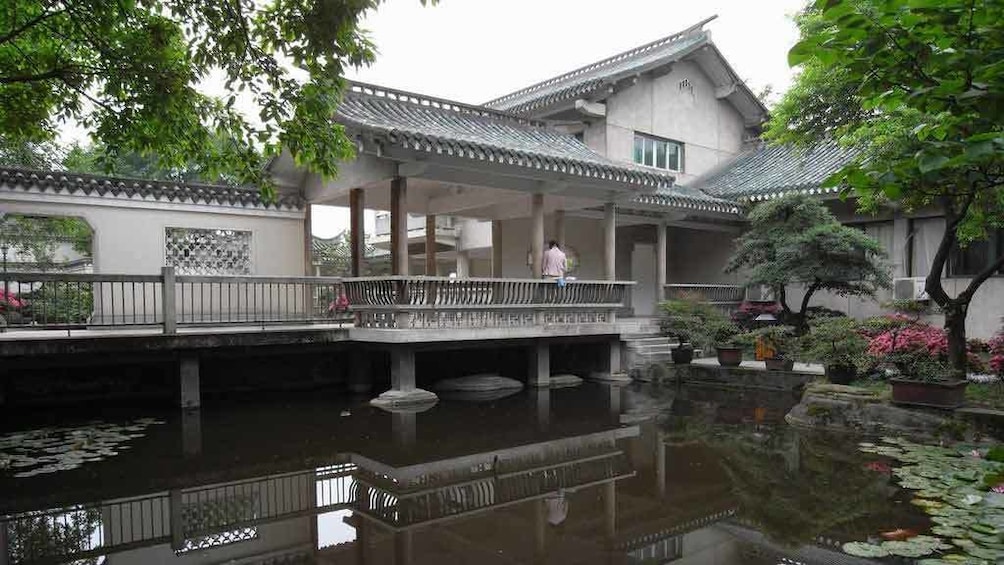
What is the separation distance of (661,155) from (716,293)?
396 cm

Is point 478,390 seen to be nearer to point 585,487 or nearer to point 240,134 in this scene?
point 585,487

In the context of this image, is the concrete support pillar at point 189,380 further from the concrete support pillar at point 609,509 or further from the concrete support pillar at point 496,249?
the concrete support pillar at point 496,249

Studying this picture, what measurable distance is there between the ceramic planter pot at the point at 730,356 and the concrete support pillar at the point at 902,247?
4.10 metres

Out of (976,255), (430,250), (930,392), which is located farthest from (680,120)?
(930,392)

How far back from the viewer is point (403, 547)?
3.92 metres

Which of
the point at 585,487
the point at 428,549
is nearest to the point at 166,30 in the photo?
the point at 428,549

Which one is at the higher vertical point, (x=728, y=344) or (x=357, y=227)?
(x=357, y=227)

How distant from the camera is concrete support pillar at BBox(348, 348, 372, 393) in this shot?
1034 centimetres

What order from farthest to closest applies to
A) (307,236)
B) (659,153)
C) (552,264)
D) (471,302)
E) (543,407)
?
(659,153), (307,236), (552,264), (471,302), (543,407)

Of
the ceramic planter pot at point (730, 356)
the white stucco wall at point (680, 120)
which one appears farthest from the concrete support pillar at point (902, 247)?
the white stucco wall at point (680, 120)

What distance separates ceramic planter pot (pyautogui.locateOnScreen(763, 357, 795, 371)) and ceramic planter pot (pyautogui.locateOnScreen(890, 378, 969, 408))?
2.85 meters

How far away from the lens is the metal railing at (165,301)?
7.73m

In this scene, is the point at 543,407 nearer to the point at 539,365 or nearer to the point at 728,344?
the point at 539,365

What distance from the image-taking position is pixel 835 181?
2256mm
